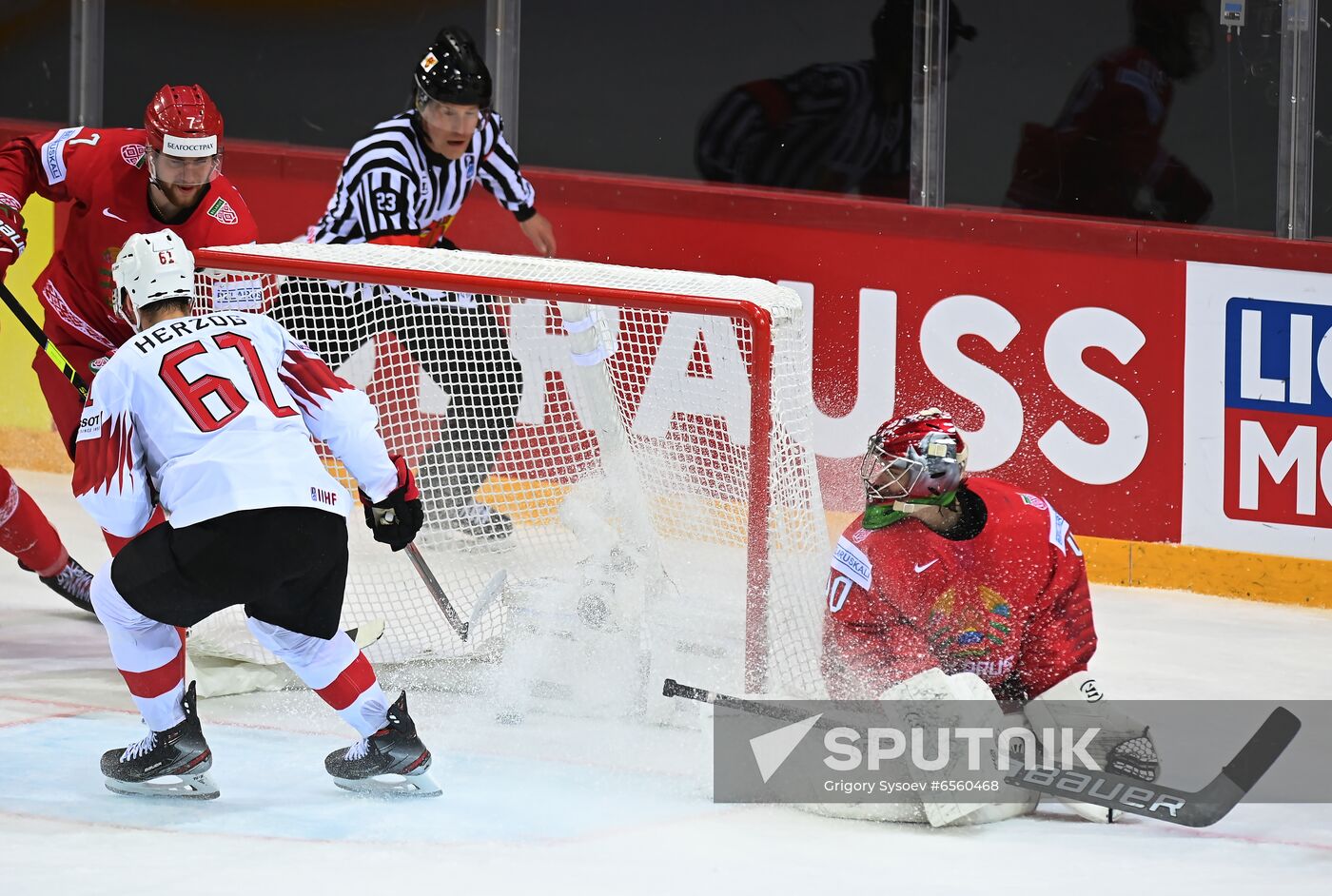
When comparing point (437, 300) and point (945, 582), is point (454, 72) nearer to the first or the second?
point (437, 300)

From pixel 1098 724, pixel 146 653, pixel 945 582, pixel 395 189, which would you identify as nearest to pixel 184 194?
pixel 395 189

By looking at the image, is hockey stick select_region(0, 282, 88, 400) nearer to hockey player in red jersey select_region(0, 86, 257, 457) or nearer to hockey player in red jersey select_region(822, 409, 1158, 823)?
hockey player in red jersey select_region(0, 86, 257, 457)

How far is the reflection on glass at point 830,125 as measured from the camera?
5883mm

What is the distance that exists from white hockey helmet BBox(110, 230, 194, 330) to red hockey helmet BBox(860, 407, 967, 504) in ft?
3.97

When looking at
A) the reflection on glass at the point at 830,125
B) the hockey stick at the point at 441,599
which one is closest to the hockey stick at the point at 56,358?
the hockey stick at the point at 441,599

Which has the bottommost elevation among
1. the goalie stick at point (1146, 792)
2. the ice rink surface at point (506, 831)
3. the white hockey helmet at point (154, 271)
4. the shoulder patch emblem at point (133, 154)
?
the ice rink surface at point (506, 831)

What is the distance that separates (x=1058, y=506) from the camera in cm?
554

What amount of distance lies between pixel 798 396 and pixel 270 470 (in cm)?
112

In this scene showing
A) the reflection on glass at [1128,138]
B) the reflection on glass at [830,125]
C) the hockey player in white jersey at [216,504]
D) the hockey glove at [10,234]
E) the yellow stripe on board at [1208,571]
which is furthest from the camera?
the reflection on glass at [830,125]

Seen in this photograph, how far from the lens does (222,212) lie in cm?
449

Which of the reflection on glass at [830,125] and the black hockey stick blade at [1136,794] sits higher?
the reflection on glass at [830,125]

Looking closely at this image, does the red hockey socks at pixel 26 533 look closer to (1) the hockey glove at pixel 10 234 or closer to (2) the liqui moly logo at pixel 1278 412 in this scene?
(1) the hockey glove at pixel 10 234

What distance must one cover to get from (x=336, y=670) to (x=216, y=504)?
35 centimetres

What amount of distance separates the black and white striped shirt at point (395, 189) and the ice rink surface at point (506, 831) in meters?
1.30
